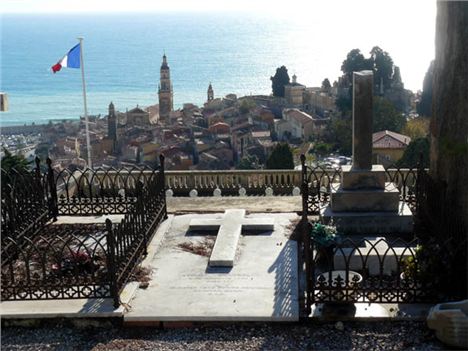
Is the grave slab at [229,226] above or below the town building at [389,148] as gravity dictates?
above

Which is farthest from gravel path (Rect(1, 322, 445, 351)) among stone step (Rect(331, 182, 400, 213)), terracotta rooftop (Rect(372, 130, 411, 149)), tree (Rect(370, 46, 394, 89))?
tree (Rect(370, 46, 394, 89))

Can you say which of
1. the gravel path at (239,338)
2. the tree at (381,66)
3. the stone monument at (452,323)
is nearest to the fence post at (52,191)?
the gravel path at (239,338)

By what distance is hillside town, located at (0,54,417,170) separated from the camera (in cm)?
8262

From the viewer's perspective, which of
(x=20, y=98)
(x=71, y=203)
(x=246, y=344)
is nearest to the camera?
(x=246, y=344)

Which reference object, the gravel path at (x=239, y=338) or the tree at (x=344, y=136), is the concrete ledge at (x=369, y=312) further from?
the tree at (x=344, y=136)

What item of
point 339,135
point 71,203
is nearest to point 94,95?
point 339,135

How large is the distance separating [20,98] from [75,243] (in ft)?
551

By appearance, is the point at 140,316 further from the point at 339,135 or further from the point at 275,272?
the point at 339,135

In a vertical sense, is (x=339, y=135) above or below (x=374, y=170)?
below

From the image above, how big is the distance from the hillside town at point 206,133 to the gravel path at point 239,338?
53.8 m

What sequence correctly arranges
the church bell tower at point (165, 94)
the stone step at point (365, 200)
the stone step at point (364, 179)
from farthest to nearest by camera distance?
1. the church bell tower at point (165, 94)
2. the stone step at point (364, 179)
3. the stone step at point (365, 200)

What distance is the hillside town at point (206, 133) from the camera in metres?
82.6

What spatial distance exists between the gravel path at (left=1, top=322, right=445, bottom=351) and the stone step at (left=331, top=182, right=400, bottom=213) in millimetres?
→ 3519

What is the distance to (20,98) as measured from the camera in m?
168
